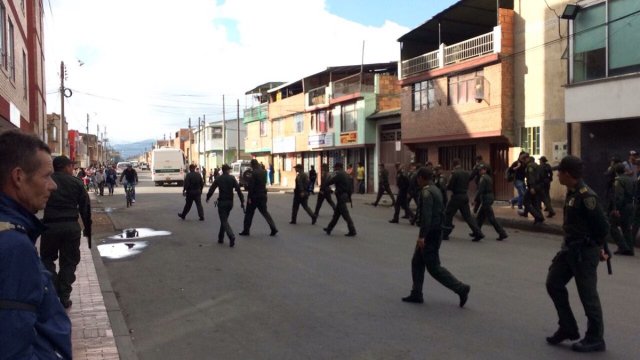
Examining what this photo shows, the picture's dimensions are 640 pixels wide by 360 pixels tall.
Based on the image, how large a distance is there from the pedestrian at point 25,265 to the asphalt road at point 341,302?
3.26 metres

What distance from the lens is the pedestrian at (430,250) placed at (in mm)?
6742

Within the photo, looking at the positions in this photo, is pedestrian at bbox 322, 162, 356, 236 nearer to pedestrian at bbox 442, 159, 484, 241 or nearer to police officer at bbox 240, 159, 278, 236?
police officer at bbox 240, 159, 278, 236

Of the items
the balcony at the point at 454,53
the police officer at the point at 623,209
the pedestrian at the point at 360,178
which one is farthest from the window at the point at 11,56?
the pedestrian at the point at 360,178

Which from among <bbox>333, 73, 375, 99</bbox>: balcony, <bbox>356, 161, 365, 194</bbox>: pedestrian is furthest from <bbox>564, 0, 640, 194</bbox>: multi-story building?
<bbox>333, 73, 375, 99</bbox>: balcony

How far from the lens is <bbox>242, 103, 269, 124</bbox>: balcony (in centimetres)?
5232

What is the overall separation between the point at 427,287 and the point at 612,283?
274 centimetres

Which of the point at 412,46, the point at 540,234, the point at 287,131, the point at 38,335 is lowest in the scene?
the point at 540,234

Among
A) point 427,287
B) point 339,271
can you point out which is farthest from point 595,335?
point 339,271

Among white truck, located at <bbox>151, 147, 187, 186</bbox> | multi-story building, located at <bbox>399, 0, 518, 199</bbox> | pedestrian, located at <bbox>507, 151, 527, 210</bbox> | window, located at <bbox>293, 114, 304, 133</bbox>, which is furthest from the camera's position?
window, located at <bbox>293, 114, 304, 133</bbox>

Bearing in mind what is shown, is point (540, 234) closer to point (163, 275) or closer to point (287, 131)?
point (163, 275)

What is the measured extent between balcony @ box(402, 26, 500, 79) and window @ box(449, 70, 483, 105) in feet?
2.41

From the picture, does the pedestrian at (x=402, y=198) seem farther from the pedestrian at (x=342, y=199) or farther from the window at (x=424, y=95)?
the window at (x=424, y=95)

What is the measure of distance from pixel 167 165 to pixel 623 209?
37.1 metres

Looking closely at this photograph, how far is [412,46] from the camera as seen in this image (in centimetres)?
2856
